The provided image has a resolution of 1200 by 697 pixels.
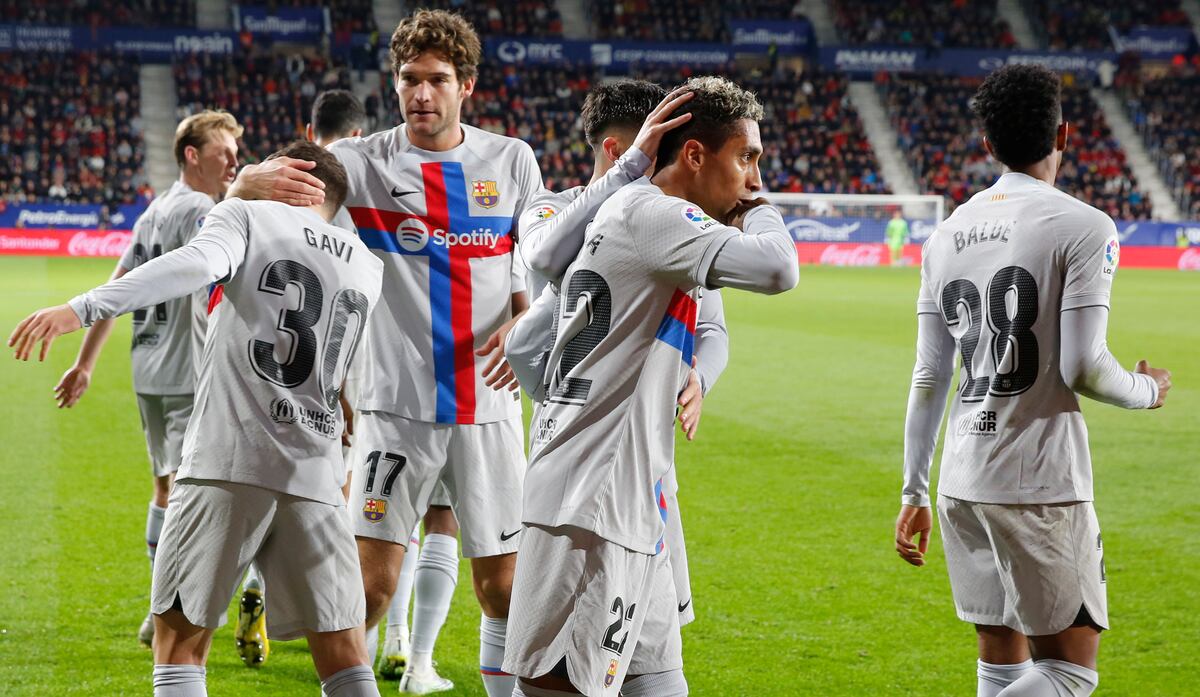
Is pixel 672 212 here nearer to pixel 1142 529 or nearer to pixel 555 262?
pixel 555 262

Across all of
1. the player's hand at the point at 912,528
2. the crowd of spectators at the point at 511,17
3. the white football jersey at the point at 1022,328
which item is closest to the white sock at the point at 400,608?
the player's hand at the point at 912,528

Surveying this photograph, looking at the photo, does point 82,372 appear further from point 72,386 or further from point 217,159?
point 217,159

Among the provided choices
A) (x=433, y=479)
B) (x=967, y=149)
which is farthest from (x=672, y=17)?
(x=433, y=479)

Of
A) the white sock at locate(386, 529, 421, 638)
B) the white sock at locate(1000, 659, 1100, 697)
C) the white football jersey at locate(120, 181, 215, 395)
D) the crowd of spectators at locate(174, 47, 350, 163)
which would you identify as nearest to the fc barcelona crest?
the white sock at locate(386, 529, 421, 638)

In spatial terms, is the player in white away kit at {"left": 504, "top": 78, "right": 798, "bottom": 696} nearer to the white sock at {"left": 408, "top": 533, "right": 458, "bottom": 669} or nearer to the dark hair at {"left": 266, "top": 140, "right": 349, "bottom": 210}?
the dark hair at {"left": 266, "top": 140, "right": 349, "bottom": 210}

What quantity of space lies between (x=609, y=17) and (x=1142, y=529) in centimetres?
4100

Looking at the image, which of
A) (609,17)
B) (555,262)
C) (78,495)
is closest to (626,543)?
(555,262)

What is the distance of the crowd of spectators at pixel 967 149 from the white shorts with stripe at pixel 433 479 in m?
34.9

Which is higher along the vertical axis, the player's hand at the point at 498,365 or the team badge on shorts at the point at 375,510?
the player's hand at the point at 498,365

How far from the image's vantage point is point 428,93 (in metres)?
4.08

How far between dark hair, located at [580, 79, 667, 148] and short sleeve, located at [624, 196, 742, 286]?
799mm

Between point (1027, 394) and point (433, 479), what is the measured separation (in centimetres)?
191

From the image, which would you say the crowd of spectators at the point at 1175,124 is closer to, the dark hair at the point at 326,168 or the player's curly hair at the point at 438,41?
the player's curly hair at the point at 438,41

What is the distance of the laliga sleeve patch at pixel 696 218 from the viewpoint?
2592 mm
